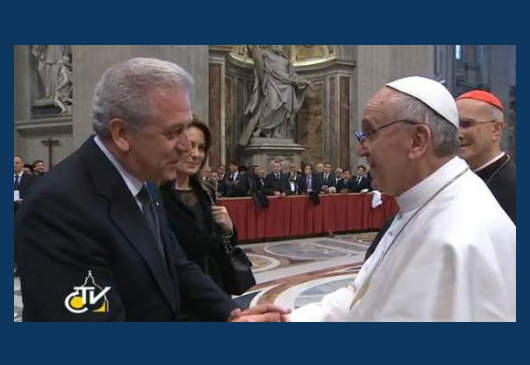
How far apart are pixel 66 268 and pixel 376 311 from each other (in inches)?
38.7

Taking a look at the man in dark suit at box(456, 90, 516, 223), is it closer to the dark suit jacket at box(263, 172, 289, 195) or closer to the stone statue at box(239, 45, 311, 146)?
the dark suit jacket at box(263, 172, 289, 195)

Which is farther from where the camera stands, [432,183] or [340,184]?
[340,184]

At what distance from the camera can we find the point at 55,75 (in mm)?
13523

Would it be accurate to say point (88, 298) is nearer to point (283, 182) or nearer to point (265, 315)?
point (265, 315)

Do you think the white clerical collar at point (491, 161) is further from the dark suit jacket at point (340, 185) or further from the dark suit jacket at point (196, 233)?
the dark suit jacket at point (340, 185)

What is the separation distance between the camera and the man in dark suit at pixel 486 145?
314 centimetres

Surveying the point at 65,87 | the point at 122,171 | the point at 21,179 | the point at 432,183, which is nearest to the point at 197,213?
the point at 122,171

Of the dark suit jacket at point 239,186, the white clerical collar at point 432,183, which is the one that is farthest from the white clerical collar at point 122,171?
the dark suit jacket at point 239,186

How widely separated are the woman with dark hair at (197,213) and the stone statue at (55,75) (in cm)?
1116

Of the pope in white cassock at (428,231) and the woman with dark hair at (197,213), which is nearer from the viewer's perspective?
the pope in white cassock at (428,231)

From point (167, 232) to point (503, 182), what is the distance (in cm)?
203

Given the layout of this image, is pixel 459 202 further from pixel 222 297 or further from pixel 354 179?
pixel 354 179

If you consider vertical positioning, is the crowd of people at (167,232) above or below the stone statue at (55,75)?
below

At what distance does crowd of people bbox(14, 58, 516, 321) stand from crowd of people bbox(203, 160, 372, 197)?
8.82 meters
